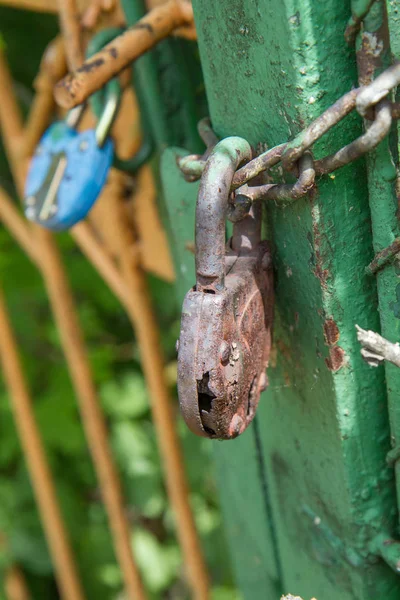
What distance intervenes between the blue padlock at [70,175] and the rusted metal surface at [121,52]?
4.9 inches

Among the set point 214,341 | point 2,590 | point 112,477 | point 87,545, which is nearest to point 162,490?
point 87,545

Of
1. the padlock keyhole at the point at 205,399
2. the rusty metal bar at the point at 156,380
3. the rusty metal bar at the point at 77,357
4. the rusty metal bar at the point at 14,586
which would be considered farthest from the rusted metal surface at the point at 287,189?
the rusty metal bar at the point at 14,586

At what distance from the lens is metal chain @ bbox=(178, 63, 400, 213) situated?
557 millimetres

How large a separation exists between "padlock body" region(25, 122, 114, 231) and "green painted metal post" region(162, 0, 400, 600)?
115 millimetres

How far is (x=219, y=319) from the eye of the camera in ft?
2.05

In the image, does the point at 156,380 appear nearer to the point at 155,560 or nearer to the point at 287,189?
the point at 287,189

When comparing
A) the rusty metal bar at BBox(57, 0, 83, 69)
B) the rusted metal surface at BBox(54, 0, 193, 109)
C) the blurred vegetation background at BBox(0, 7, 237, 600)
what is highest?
the rusty metal bar at BBox(57, 0, 83, 69)

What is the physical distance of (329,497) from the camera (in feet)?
2.66

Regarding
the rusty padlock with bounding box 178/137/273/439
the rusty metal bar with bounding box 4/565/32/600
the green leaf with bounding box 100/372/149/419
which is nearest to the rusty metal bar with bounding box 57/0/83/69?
the rusty padlock with bounding box 178/137/273/439

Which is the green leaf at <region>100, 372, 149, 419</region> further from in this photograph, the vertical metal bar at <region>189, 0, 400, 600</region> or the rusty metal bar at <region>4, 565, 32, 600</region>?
the vertical metal bar at <region>189, 0, 400, 600</region>

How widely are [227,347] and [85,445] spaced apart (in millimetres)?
1850

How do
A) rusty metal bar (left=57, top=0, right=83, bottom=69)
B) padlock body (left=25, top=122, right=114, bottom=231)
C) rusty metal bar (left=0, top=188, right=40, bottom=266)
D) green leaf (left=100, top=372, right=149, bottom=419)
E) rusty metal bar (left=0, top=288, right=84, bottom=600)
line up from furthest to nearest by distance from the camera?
green leaf (left=100, top=372, right=149, bottom=419)
rusty metal bar (left=0, top=288, right=84, bottom=600)
rusty metal bar (left=0, top=188, right=40, bottom=266)
rusty metal bar (left=57, top=0, right=83, bottom=69)
padlock body (left=25, top=122, right=114, bottom=231)

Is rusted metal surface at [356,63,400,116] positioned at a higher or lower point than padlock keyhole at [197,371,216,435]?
higher

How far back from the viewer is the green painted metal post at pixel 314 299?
61cm
